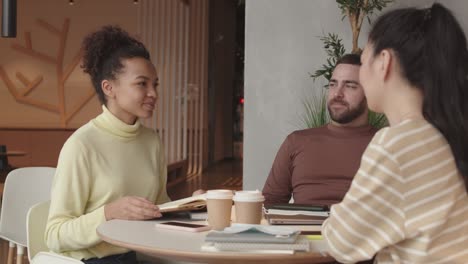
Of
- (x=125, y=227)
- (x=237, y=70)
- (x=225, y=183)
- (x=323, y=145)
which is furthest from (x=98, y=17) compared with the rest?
(x=125, y=227)

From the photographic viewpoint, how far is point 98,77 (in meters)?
2.94

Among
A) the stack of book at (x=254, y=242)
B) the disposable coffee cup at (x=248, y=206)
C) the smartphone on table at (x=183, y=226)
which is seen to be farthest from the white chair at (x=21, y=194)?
the stack of book at (x=254, y=242)

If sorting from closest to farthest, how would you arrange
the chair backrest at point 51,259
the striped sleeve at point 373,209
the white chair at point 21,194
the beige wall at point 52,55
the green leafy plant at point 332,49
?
1. the striped sleeve at point 373,209
2. the chair backrest at point 51,259
3. the white chair at point 21,194
4. the green leafy plant at point 332,49
5. the beige wall at point 52,55

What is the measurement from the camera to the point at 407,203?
1.59 m

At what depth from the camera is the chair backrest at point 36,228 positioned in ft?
9.20

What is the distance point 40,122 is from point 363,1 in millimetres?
8310

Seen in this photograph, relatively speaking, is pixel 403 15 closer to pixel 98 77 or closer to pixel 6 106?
pixel 98 77

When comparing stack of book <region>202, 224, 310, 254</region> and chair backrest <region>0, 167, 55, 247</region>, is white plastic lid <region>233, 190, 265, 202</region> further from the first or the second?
chair backrest <region>0, 167, 55, 247</region>

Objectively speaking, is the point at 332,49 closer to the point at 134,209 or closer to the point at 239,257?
the point at 134,209

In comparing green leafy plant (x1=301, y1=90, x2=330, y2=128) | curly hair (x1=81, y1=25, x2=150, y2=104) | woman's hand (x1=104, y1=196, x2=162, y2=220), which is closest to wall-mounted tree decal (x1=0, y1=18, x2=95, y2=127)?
green leafy plant (x1=301, y1=90, x2=330, y2=128)

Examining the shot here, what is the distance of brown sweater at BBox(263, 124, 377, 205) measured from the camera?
10.4 ft

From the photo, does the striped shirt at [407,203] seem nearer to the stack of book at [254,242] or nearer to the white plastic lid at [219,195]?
the stack of book at [254,242]

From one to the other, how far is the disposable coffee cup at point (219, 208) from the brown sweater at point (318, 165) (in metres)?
0.95

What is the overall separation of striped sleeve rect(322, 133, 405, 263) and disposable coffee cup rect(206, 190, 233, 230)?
26.3 inches
